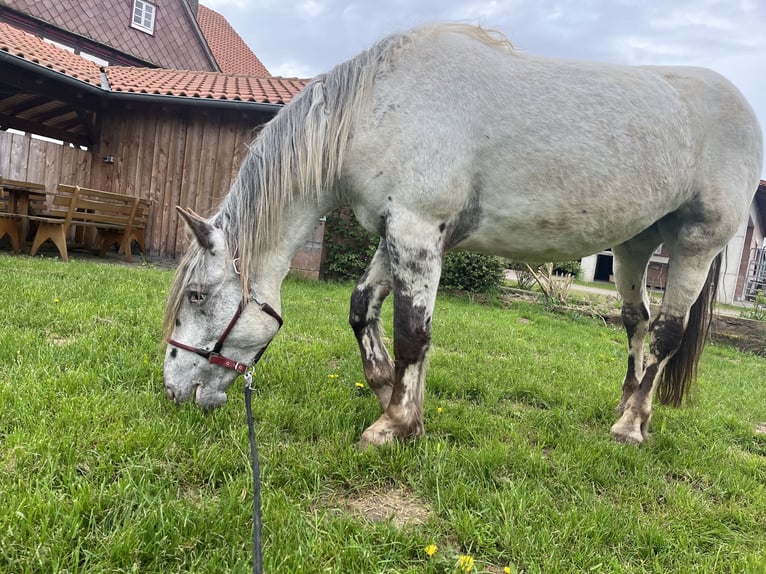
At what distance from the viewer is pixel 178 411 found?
6.76 ft

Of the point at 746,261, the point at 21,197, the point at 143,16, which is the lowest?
the point at 21,197

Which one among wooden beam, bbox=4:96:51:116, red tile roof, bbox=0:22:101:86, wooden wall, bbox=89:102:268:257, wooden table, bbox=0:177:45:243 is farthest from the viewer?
wooden beam, bbox=4:96:51:116

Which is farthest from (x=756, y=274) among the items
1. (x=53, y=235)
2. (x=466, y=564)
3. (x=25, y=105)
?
(x=25, y=105)

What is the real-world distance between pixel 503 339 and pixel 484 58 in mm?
3377

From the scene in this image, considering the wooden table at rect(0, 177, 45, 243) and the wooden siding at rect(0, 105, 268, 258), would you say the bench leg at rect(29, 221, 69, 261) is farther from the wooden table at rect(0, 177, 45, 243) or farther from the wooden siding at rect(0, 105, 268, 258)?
the wooden siding at rect(0, 105, 268, 258)

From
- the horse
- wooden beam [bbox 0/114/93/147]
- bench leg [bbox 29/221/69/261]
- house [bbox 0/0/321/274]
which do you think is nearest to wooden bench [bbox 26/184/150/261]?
bench leg [bbox 29/221/69/261]

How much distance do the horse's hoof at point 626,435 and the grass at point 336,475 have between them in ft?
0.23

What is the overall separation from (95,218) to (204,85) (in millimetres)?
3719

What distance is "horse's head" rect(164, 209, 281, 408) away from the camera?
1.95 meters

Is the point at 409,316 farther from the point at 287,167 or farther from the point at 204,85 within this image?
the point at 204,85

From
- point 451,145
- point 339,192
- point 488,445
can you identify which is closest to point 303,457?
point 488,445

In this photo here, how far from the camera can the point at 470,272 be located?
8.49m

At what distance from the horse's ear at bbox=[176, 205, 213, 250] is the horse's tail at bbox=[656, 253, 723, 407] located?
269 centimetres

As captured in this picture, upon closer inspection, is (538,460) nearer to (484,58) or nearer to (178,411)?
(178,411)
